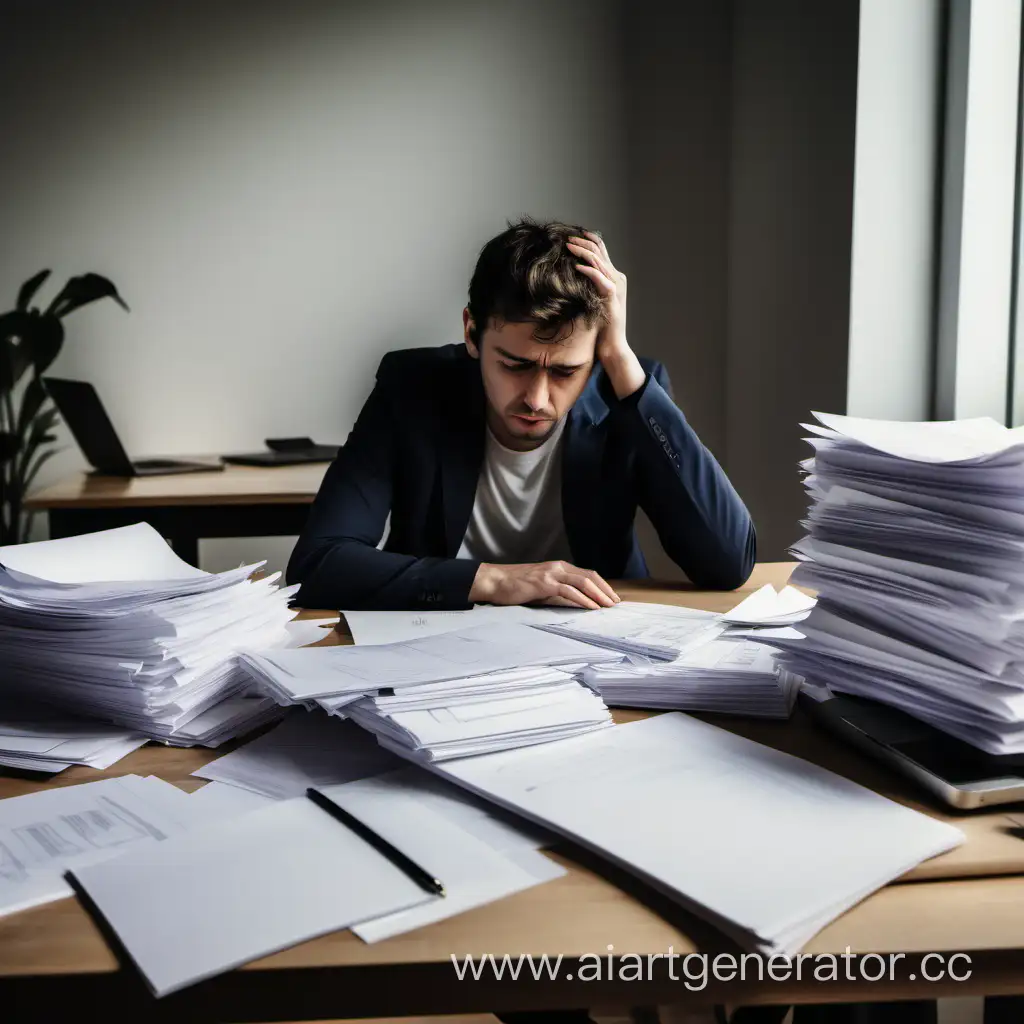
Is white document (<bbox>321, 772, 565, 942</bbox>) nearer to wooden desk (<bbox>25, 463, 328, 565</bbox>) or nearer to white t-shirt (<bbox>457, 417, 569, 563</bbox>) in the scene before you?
white t-shirt (<bbox>457, 417, 569, 563</bbox>)

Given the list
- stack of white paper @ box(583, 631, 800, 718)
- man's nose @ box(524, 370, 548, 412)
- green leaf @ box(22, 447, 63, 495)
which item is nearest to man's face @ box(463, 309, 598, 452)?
man's nose @ box(524, 370, 548, 412)

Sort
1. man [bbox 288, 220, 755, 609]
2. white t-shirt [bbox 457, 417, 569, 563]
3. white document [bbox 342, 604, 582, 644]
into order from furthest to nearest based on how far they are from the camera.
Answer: white t-shirt [bbox 457, 417, 569, 563], man [bbox 288, 220, 755, 609], white document [bbox 342, 604, 582, 644]

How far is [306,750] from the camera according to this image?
0.78 meters

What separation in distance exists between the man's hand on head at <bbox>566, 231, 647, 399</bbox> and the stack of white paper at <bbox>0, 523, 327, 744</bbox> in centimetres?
87

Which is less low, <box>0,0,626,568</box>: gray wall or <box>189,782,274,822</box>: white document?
<box>0,0,626,568</box>: gray wall

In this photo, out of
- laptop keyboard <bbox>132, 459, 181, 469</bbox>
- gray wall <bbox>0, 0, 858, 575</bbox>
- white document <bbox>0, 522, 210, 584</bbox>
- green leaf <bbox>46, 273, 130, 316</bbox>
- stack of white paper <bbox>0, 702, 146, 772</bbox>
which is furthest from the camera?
gray wall <bbox>0, 0, 858, 575</bbox>

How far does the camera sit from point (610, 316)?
1.63 metres

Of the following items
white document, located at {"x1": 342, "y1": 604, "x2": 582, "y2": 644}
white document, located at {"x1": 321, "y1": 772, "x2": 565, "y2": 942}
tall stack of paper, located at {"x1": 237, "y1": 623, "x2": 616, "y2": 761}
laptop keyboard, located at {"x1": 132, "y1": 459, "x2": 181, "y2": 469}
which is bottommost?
laptop keyboard, located at {"x1": 132, "y1": 459, "x2": 181, "y2": 469}

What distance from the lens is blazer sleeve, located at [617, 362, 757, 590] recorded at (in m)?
1.56

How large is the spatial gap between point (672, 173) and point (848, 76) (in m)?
1.29

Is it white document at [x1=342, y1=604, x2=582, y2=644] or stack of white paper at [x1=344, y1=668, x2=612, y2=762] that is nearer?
stack of white paper at [x1=344, y1=668, x2=612, y2=762]

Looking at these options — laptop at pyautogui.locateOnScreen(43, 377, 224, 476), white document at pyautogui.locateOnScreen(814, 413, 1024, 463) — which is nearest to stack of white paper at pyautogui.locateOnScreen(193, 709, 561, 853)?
white document at pyautogui.locateOnScreen(814, 413, 1024, 463)

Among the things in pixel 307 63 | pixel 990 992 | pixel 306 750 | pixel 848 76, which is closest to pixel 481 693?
pixel 306 750

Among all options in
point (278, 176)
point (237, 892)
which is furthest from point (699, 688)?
point (278, 176)
